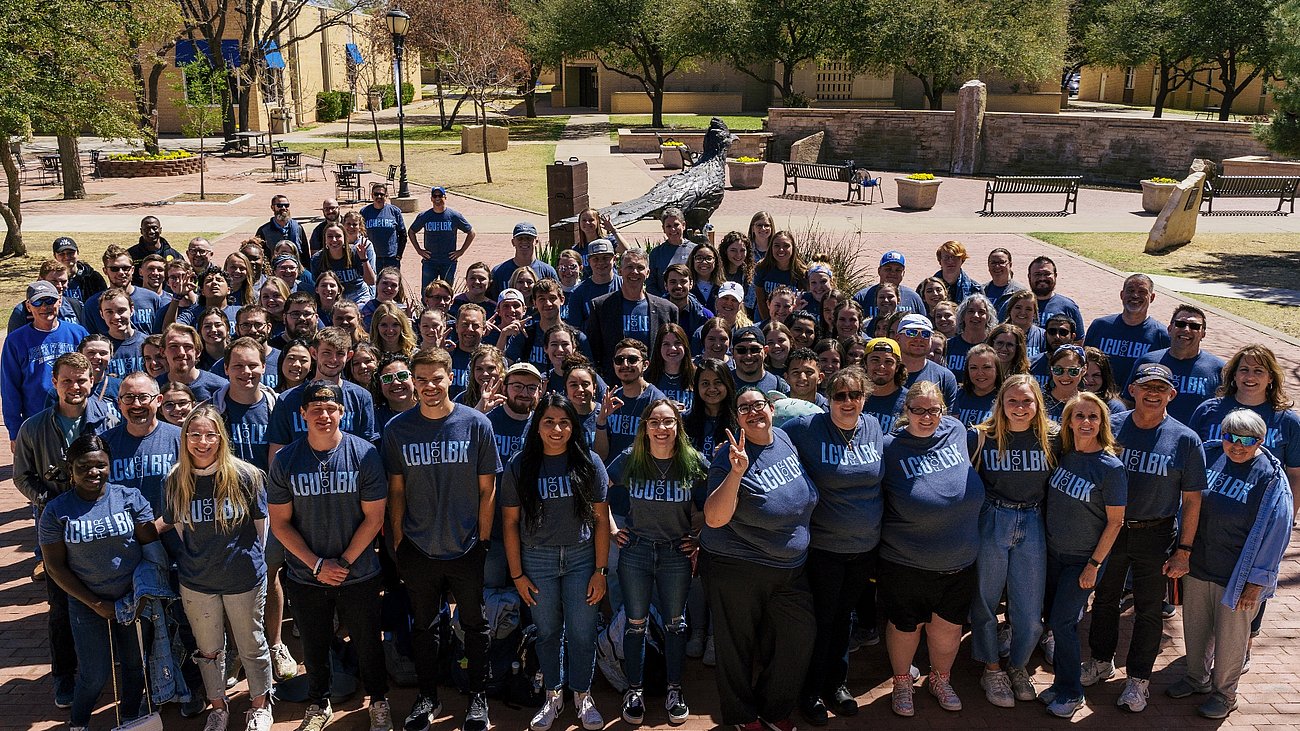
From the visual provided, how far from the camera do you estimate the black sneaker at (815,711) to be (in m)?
5.08

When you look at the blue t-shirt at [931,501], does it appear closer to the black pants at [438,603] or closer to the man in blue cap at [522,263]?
the black pants at [438,603]

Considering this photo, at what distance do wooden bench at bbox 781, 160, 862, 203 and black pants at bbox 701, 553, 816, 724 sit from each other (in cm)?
1997

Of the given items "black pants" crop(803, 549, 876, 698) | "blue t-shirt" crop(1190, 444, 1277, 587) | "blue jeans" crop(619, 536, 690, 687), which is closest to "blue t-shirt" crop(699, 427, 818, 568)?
"black pants" crop(803, 549, 876, 698)

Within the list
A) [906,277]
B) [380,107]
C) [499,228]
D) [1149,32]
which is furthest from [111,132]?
[380,107]

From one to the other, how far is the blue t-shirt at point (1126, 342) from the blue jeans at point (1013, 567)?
236 cm

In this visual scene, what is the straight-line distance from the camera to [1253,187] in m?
23.0

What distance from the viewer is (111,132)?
15.5m

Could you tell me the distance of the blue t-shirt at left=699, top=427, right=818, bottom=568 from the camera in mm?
4691

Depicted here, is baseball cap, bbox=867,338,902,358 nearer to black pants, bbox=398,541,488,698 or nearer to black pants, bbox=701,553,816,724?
black pants, bbox=701,553,816,724

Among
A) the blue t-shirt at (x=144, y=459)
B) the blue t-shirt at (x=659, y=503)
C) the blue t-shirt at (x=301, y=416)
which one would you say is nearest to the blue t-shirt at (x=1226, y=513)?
the blue t-shirt at (x=659, y=503)

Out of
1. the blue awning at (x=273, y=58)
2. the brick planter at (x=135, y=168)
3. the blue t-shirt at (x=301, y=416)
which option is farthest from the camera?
the blue awning at (x=273, y=58)

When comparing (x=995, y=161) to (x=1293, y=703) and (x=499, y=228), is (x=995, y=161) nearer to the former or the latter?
(x=499, y=228)

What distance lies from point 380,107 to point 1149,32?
40.0 meters

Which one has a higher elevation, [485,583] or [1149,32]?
[1149,32]
